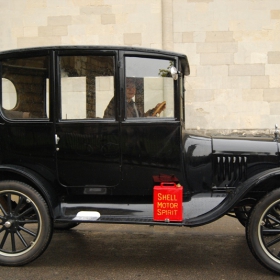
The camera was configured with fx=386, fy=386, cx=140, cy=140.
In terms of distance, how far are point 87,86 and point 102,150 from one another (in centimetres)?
60

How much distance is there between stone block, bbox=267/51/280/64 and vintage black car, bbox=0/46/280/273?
5151 mm

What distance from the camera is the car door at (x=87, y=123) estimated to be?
3.45 metres

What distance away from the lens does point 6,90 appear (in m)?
3.63

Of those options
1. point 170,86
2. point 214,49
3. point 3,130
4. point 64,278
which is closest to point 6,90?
point 3,130

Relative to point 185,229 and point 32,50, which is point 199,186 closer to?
point 185,229

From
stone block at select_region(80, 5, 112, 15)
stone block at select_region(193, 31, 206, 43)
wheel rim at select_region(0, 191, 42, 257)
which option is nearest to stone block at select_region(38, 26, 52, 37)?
stone block at select_region(80, 5, 112, 15)

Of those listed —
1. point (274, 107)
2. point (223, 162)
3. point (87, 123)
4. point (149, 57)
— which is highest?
point (149, 57)

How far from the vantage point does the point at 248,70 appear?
8211mm

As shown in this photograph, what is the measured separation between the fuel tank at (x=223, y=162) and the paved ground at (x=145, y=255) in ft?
2.36

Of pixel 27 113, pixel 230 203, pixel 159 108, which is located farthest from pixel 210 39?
pixel 230 203

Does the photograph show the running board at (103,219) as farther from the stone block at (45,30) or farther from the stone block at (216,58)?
the stone block at (45,30)

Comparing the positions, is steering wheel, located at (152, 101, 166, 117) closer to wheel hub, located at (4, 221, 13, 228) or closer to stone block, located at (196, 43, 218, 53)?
wheel hub, located at (4, 221, 13, 228)

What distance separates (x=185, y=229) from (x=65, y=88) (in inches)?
95.3

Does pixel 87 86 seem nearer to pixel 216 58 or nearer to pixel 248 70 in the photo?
pixel 216 58
